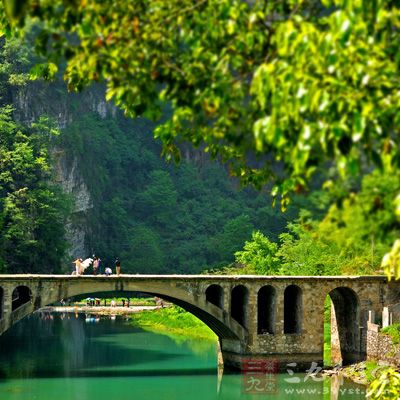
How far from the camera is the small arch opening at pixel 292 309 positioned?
50656 millimetres

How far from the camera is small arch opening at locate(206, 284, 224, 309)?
50.2 meters

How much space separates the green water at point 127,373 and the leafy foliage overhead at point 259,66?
31.5 meters

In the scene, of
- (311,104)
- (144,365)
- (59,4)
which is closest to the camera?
(311,104)

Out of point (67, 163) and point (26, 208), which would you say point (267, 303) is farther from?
point (67, 163)

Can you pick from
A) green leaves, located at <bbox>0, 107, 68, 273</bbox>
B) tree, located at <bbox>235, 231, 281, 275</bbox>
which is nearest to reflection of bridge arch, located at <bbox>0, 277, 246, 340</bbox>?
tree, located at <bbox>235, 231, 281, 275</bbox>

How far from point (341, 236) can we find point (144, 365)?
43.0m

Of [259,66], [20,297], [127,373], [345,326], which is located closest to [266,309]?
[345,326]

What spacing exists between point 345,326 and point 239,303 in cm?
588

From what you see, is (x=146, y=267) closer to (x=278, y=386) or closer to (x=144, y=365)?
(x=144, y=365)

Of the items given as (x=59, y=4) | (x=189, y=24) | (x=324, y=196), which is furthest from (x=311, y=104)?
(x=59, y=4)

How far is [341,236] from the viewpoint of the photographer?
30.2ft

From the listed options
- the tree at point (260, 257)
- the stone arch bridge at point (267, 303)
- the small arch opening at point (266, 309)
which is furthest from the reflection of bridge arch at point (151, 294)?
the tree at point (260, 257)

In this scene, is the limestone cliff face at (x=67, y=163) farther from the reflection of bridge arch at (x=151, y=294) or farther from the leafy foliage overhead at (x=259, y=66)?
the leafy foliage overhead at (x=259, y=66)

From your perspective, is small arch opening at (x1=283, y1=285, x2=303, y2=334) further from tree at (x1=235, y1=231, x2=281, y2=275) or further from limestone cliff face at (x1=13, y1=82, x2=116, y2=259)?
limestone cliff face at (x1=13, y1=82, x2=116, y2=259)
